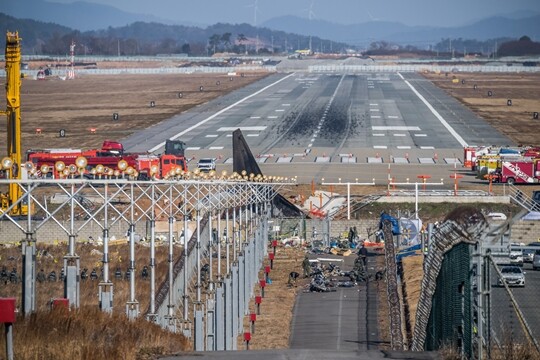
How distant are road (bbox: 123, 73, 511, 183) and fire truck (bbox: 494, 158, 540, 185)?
13.0 ft

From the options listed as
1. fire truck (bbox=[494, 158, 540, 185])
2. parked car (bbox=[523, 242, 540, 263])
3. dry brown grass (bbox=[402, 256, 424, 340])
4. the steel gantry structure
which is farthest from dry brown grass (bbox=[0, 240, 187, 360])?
fire truck (bbox=[494, 158, 540, 185])

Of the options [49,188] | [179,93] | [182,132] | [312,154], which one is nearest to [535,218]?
[49,188]

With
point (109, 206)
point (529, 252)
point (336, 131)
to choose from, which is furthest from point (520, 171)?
point (336, 131)

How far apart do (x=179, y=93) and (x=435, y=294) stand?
10711 centimetres

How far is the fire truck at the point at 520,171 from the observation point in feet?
193

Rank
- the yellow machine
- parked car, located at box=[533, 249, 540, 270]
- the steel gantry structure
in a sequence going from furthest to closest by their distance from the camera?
1. the yellow machine
2. parked car, located at box=[533, 249, 540, 270]
3. the steel gantry structure

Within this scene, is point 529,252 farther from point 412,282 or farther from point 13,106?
point 13,106

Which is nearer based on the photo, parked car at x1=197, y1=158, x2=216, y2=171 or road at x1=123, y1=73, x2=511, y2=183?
parked car at x1=197, y1=158, x2=216, y2=171

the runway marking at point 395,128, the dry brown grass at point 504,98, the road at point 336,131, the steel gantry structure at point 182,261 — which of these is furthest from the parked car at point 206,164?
the runway marking at point 395,128

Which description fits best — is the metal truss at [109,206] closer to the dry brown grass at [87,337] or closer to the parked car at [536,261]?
the dry brown grass at [87,337]

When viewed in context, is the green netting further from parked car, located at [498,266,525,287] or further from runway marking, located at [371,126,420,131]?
runway marking, located at [371,126,420,131]

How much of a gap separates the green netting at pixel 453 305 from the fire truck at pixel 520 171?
38.8 metres

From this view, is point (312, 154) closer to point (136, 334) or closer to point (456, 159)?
point (456, 159)

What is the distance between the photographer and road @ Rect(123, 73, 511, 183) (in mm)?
66562
